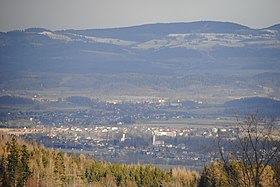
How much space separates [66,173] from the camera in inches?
1073

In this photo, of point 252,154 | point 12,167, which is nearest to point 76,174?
point 12,167

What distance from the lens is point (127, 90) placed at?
117938 mm

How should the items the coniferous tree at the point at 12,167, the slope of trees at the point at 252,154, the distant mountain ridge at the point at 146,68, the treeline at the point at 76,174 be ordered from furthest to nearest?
the distant mountain ridge at the point at 146,68, the treeline at the point at 76,174, the coniferous tree at the point at 12,167, the slope of trees at the point at 252,154

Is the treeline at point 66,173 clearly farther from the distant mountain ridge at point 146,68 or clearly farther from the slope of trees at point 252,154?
the distant mountain ridge at point 146,68

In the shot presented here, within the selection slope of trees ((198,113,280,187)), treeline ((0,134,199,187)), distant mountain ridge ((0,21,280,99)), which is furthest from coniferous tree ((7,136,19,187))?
distant mountain ridge ((0,21,280,99))

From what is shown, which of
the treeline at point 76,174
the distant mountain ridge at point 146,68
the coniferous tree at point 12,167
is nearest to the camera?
the coniferous tree at point 12,167

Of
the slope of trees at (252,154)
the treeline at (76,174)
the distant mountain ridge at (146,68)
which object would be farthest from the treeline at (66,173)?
the distant mountain ridge at (146,68)

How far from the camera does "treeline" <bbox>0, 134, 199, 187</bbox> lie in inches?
977

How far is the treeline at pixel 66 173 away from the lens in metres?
24.8

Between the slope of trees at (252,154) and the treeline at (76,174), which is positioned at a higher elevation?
the slope of trees at (252,154)

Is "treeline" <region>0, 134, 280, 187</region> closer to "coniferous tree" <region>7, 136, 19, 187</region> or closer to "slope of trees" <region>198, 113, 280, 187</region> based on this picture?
"coniferous tree" <region>7, 136, 19, 187</region>

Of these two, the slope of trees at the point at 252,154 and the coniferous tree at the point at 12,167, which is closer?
the slope of trees at the point at 252,154

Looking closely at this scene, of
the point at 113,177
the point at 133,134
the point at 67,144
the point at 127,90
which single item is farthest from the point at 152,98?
the point at 113,177

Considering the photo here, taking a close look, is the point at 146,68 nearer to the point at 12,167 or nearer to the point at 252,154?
the point at 12,167
